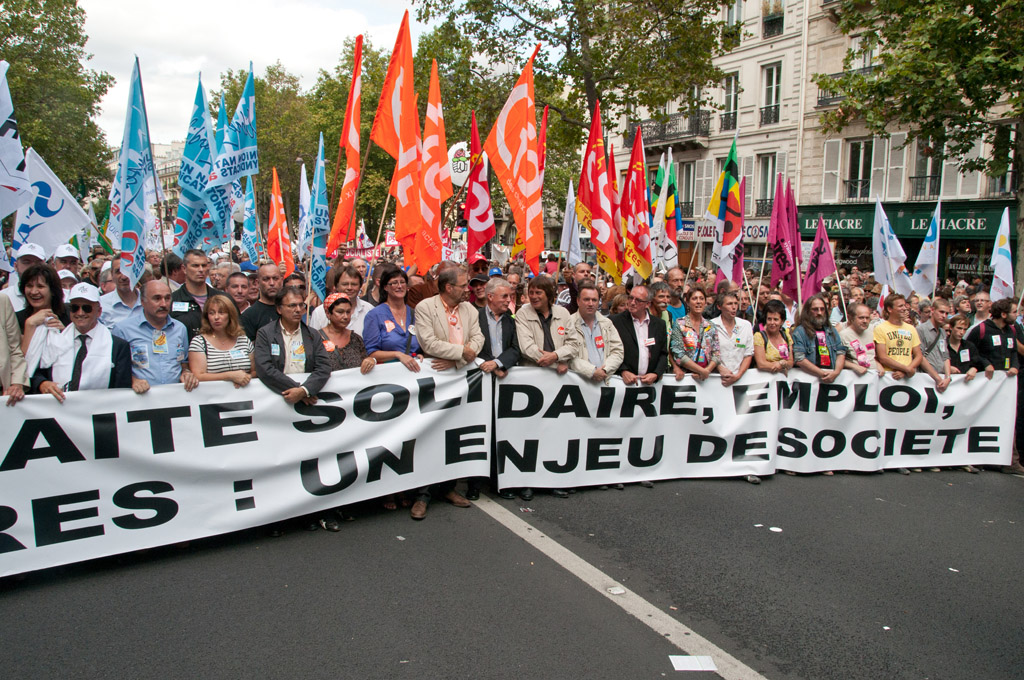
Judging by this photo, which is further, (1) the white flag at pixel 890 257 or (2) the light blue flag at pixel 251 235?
(2) the light blue flag at pixel 251 235

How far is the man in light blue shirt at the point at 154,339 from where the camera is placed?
16.2ft

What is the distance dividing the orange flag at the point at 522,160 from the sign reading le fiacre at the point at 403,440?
212 centimetres

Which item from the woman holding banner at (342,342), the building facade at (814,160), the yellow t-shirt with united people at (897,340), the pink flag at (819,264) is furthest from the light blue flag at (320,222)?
the building facade at (814,160)

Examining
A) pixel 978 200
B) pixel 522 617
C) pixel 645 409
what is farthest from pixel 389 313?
pixel 978 200

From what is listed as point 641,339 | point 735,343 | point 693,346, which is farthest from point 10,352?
point 735,343

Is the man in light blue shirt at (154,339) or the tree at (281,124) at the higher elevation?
the tree at (281,124)

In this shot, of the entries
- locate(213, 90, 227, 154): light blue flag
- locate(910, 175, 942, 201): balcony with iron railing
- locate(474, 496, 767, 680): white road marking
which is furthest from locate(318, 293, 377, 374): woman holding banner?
locate(910, 175, 942, 201): balcony with iron railing

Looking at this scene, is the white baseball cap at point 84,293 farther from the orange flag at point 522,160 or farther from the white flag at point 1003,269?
the white flag at point 1003,269

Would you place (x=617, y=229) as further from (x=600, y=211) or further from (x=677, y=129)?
(x=677, y=129)

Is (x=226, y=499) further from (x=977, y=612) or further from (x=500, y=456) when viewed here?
(x=977, y=612)

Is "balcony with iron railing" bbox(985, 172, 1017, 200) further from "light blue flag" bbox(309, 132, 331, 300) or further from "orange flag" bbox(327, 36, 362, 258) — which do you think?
"orange flag" bbox(327, 36, 362, 258)

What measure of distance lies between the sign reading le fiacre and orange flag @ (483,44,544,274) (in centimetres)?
212

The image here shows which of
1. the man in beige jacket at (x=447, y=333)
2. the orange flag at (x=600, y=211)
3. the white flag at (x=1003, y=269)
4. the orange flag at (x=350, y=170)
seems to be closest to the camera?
the man in beige jacket at (x=447, y=333)

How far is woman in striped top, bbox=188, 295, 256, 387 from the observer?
495 centimetres
